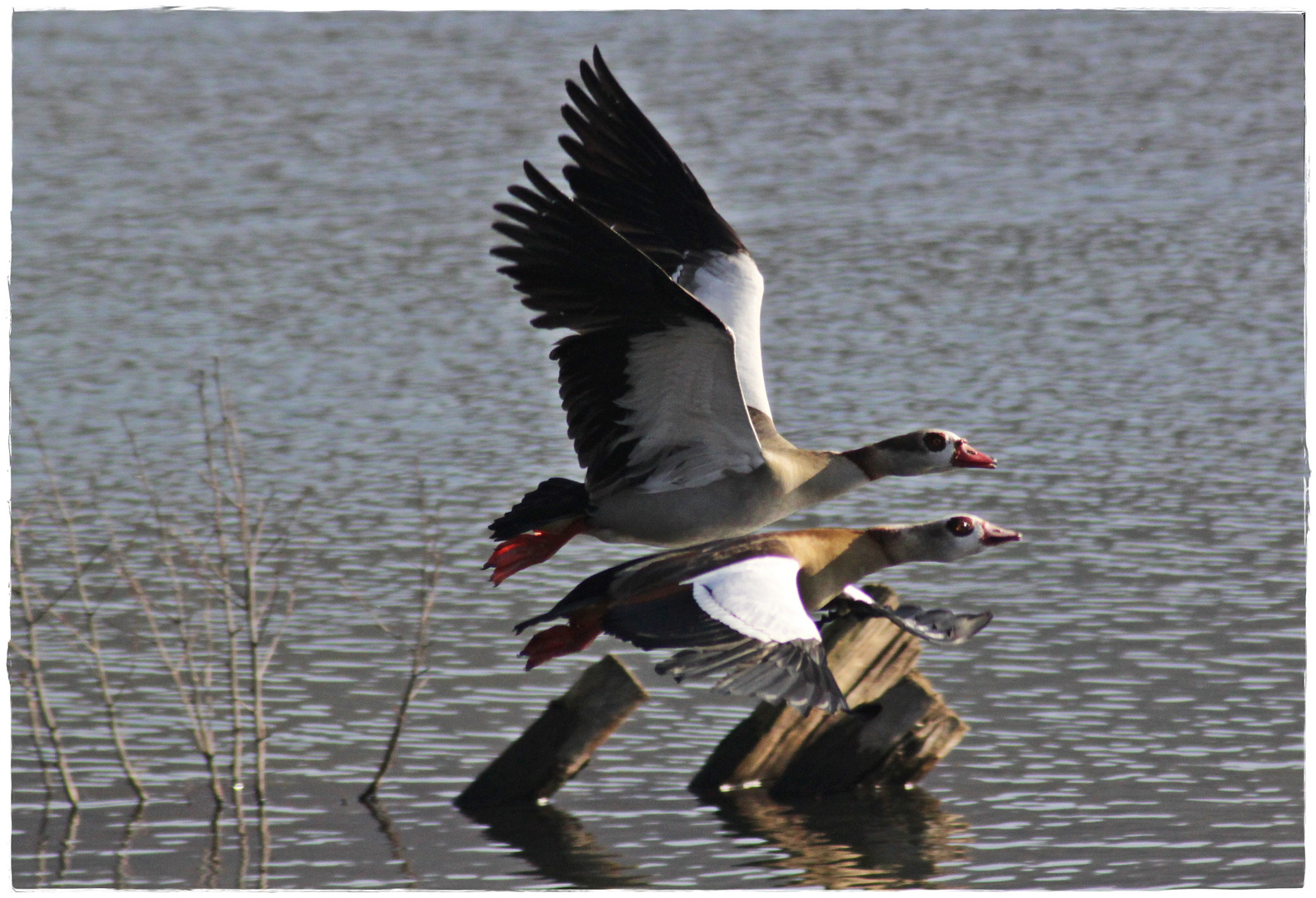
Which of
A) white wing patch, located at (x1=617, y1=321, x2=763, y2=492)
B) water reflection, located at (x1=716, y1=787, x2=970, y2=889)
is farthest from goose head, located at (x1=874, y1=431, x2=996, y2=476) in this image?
water reflection, located at (x1=716, y1=787, x2=970, y2=889)

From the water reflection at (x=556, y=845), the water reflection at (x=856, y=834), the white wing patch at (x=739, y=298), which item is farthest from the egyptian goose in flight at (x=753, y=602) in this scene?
the water reflection at (x=556, y=845)

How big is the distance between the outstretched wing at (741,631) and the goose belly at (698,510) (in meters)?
0.49

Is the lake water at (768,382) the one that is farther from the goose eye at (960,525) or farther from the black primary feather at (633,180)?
the black primary feather at (633,180)

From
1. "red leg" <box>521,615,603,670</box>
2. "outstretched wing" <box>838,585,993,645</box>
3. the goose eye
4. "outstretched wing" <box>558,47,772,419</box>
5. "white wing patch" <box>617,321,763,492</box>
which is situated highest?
"outstretched wing" <box>558,47,772,419</box>

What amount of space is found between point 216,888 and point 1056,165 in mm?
23187

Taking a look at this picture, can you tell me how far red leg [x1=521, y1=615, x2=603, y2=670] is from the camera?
324 inches

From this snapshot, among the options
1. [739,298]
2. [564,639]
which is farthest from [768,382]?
[564,639]

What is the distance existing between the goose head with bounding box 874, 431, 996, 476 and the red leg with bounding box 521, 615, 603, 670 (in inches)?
63.1

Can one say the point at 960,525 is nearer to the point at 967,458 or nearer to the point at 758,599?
the point at 967,458

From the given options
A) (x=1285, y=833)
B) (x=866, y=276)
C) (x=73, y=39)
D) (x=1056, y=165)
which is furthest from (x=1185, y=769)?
(x=73, y=39)

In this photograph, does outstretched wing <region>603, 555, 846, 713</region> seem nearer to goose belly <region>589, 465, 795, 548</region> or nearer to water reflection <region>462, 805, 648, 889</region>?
goose belly <region>589, 465, 795, 548</region>

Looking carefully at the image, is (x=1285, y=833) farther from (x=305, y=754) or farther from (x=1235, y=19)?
(x=1235, y=19)

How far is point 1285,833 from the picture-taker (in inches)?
414

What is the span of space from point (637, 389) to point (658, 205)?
2.07 m
